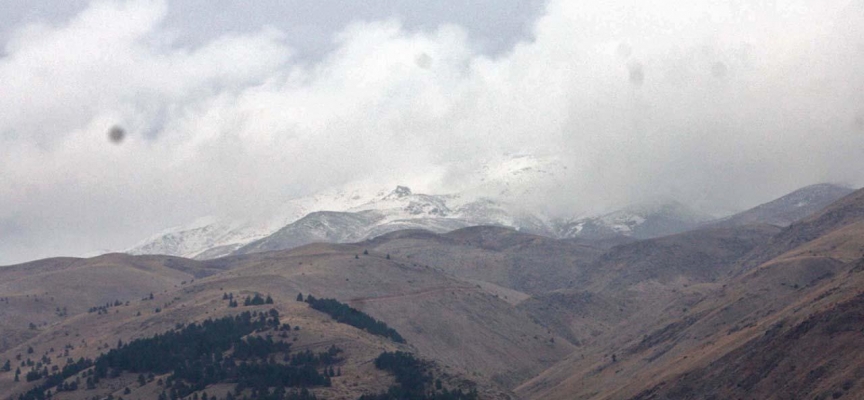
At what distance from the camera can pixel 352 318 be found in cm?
17638

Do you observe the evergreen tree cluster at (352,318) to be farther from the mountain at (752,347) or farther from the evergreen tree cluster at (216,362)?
the mountain at (752,347)

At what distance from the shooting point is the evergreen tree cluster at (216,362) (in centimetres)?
13612

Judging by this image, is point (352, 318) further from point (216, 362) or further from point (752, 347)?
point (752, 347)

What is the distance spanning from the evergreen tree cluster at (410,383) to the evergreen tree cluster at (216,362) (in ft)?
26.8

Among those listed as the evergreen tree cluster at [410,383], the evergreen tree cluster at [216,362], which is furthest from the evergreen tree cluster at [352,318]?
the evergreen tree cluster at [410,383]

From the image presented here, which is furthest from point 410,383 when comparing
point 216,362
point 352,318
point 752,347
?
point 752,347

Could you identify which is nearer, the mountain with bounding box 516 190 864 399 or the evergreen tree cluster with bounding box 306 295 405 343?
the mountain with bounding box 516 190 864 399

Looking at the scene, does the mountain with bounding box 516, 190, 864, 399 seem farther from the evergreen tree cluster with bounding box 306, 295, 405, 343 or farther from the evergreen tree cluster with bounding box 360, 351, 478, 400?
the evergreen tree cluster with bounding box 306, 295, 405, 343

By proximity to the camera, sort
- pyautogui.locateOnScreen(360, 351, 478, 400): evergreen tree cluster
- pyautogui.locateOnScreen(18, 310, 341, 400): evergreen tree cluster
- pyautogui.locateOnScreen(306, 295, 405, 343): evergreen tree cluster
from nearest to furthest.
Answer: pyautogui.locateOnScreen(360, 351, 478, 400): evergreen tree cluster → pyautogui.locateOnScreen(18, 310, 341, 400): evergreen tree cluster → pyautogui.locateOnScreen(306, 295, 405, 343): evergreen tree cluster

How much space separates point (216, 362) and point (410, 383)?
102 feet

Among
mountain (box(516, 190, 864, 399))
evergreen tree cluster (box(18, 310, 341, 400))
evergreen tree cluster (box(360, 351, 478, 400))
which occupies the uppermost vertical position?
evergreen tree cluster (box(18, 310, 341, 400))

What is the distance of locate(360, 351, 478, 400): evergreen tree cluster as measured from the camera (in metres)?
132

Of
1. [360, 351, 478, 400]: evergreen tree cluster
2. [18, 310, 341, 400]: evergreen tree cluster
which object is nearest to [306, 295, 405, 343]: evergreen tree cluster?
[18, 310, 341, 400]: evergreen tree cluster

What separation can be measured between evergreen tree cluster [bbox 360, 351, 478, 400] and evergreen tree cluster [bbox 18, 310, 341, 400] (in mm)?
8175
